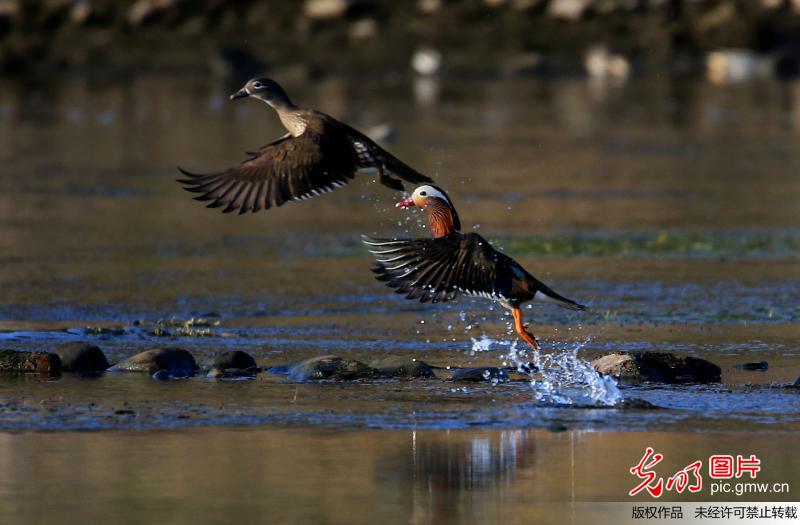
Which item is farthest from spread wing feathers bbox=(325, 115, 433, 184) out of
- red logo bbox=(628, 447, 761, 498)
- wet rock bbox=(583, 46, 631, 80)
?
wet rock bbox=(583, 46, 631, 80)

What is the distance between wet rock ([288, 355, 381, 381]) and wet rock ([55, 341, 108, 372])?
1208 mm

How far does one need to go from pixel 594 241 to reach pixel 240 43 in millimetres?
20658

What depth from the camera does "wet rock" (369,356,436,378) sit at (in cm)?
1141

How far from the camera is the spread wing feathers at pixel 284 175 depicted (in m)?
11.3

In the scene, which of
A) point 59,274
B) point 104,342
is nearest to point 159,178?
point 59,274

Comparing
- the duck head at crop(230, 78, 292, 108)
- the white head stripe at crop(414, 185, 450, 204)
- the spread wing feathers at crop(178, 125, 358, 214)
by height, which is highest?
the duck head at crop(230, 78, 292, 108)

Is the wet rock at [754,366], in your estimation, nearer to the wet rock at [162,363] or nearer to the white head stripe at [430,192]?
the white head stripe at [430,192]

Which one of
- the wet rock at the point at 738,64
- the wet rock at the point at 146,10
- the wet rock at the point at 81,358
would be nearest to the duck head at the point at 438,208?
the wet rock at the point at 81,358

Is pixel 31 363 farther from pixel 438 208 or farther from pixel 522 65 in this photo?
pixel 522 65

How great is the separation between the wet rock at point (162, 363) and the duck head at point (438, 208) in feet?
5.75

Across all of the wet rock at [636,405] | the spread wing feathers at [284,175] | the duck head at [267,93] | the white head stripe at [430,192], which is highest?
the duck head at [267,93]

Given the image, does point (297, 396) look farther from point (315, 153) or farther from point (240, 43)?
point (240, 43)

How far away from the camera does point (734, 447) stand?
31.0ft

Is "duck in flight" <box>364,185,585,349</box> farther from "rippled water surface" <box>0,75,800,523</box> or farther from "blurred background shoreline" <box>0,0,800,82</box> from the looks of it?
"blurred background shoreline" <box>0,0,800,82</box>
